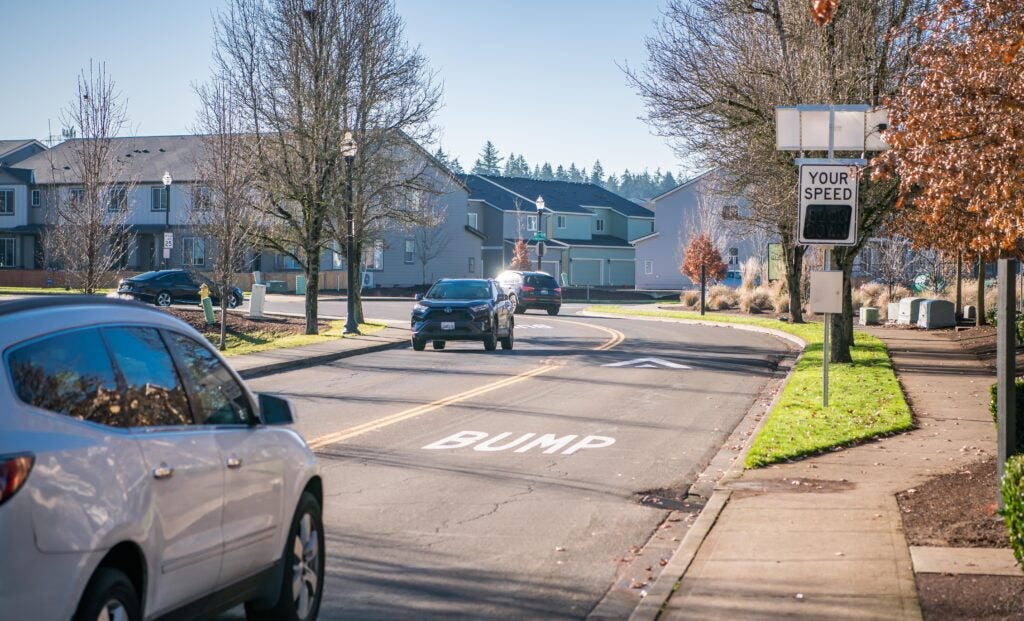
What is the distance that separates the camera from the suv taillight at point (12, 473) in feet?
13.3

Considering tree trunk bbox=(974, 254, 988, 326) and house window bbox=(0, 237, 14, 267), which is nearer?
tree trunk bbox=(974, 254, 988, 326)

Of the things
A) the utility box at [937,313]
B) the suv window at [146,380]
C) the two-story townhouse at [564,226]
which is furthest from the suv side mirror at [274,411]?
the two-story townhouse at [564,226]

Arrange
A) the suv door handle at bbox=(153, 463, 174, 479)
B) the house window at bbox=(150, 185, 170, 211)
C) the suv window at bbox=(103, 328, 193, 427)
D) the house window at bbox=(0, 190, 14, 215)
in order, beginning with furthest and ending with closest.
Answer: the house window at bbox=(0, 190, 14, 215), the house window at bbox=(150, 185, 170, 211), the suv window at bbox=(103, 328, 193, 427), the suv door handle at bbox=(153, 463, 174, 479)

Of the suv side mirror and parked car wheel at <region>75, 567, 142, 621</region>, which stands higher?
the suv side mirror

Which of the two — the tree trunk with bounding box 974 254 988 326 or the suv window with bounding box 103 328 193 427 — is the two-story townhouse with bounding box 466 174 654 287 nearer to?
the tree trunk with bounding box 974 254 988 326

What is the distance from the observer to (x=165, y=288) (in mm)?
45625

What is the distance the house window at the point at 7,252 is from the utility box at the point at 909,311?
173 feet

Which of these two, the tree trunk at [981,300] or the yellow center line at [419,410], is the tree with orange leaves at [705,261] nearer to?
the tree trunk at [981,300]

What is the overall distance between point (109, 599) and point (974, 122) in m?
9.92

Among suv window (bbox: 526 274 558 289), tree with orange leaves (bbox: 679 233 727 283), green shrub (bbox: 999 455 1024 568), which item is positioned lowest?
green shrub (bbox: 999 455 1024 568)

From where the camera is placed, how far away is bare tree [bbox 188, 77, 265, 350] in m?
28.9

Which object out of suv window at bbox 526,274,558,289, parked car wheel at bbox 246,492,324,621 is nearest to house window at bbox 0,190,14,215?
suv window at bbox 526,274,558,289

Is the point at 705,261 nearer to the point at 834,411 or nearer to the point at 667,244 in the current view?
the point at 667,244

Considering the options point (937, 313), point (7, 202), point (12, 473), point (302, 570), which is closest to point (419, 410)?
point (302, 570)
